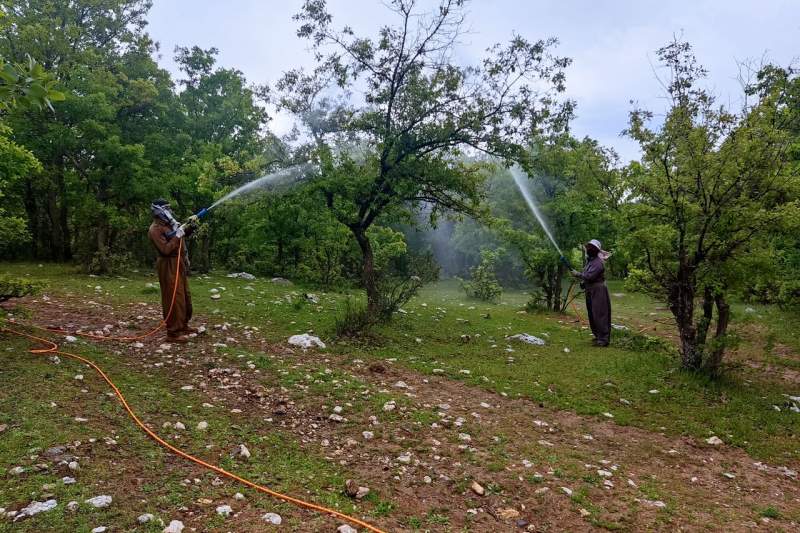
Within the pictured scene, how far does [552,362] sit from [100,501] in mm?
8577

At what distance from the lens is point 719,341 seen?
26.9 feet

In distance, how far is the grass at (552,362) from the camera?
7.07m

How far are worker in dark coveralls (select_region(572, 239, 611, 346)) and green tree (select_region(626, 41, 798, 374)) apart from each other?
9.39ft

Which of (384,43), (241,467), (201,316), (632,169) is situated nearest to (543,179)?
(632,169)

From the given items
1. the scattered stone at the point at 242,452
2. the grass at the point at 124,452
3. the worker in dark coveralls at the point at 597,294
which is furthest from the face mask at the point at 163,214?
the worker in dark coveralls at the point at 597,294

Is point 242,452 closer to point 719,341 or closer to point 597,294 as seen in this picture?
point 719,341

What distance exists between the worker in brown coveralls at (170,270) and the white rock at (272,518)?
5.72 m

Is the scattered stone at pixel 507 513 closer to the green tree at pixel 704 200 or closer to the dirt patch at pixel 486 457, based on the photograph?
the dirt patch at pixel 486 457

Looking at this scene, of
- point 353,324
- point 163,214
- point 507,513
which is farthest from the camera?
point 353,324

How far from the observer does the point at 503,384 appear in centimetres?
821

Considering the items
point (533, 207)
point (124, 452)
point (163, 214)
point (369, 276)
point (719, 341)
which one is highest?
point (533, 207)

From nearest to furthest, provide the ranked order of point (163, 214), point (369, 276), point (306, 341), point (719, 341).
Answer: point (719, 341)
point (163, 214)
point (306, 341)
point (369, 276)

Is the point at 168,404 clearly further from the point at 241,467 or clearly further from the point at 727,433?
the point at 727,433

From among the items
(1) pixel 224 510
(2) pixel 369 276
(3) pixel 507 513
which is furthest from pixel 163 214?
(3) pixel 507 513
